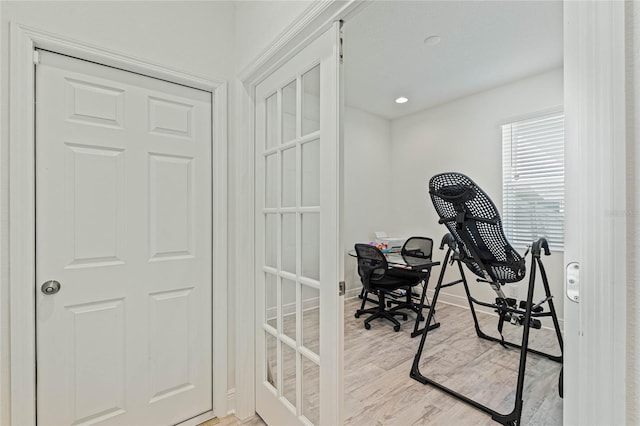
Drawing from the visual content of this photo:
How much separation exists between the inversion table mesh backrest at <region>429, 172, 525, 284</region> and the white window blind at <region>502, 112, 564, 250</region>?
1606mm

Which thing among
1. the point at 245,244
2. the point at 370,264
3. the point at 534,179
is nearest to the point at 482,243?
the point at 370,264

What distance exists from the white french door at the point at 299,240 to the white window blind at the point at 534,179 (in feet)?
10.1

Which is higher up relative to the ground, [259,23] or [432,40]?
[432,40]

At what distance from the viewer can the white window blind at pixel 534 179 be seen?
A: 311 cm

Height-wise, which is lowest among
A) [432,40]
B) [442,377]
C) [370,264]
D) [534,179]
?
[442,377]

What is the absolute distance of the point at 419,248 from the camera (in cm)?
377

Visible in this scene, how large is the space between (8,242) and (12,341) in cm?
42

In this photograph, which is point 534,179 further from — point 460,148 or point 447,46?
point 447,46

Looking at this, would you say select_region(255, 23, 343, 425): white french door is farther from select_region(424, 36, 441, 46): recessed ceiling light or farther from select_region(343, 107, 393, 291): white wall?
select_region(343, 107, 393, 291): white wall

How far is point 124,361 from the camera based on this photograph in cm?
153

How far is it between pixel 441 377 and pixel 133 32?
3.01 metres

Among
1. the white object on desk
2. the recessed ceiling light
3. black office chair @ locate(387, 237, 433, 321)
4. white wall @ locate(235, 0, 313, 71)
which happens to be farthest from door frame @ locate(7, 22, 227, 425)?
the white object on desk

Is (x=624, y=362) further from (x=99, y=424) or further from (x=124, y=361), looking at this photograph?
(x=99, y=424)

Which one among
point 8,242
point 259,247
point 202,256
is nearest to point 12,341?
point 8,242
